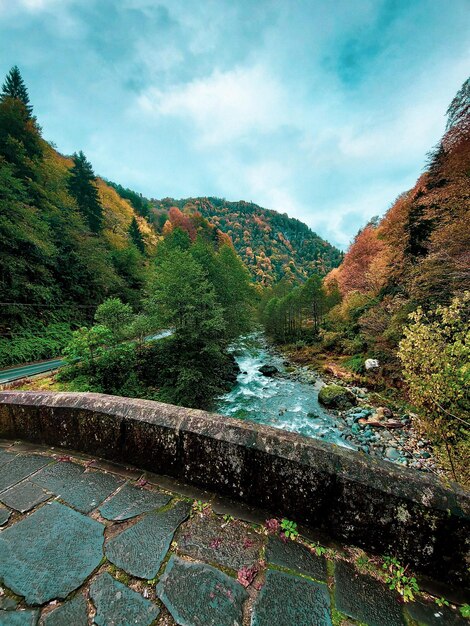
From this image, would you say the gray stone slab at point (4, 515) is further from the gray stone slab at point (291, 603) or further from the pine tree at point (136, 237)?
the pine tree at point (136, 237)

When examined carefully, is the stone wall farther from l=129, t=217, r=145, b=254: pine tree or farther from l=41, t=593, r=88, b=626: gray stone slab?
l=129, t=217, r=145, b=254: pine tree

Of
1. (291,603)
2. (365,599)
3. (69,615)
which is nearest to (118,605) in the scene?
(69,615)

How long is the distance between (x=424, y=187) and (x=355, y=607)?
18.9 meters

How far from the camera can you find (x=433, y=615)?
3.95 ft

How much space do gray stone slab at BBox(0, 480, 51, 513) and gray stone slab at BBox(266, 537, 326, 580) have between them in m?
1.73

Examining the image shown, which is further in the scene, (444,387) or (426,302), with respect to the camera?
(426,302)

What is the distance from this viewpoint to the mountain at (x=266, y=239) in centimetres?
8962

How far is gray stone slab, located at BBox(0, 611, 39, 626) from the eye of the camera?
1.08 m

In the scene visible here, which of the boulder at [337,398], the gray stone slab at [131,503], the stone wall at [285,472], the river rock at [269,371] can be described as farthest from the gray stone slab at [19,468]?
the river rock at [269,371]

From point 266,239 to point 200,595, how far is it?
121471 mm

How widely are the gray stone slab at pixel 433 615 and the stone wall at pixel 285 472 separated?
0.18 metres

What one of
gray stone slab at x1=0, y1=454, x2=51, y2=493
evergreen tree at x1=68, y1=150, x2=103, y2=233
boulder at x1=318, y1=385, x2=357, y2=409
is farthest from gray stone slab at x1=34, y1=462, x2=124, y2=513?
evergreen tree at x1=68, y1=150, x2=103, y2=233

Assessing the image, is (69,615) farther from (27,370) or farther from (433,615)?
(27,370)

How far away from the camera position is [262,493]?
1.78 meters
